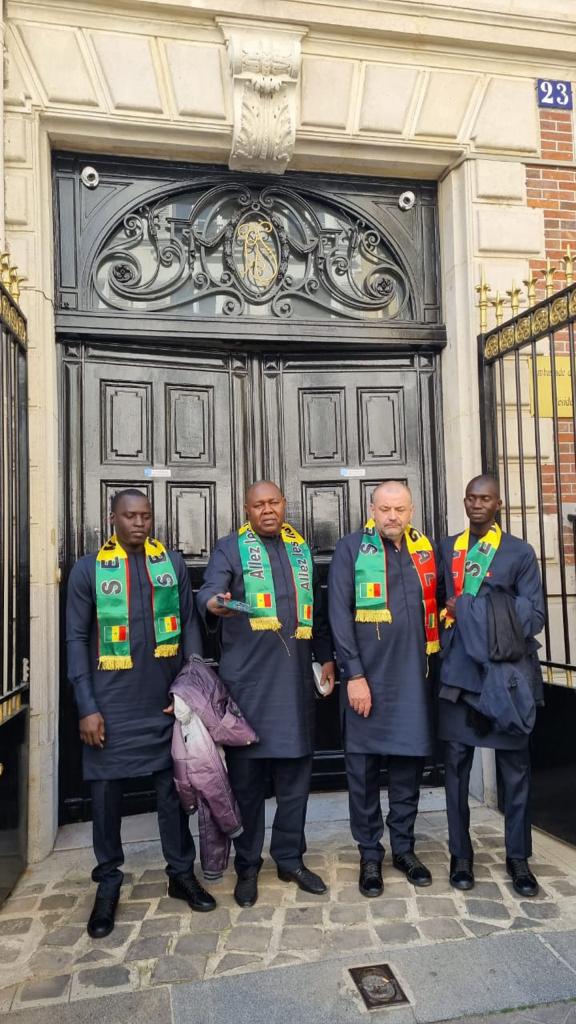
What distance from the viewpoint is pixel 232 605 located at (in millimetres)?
3400

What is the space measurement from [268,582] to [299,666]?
44cm

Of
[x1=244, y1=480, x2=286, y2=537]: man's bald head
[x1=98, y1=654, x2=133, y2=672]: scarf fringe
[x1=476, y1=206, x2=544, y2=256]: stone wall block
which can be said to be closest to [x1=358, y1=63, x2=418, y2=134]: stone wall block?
[x1=476, y1=206, x2=544, y2=256]: stone wall block

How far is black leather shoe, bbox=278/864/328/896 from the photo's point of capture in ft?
11.8

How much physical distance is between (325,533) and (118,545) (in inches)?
74.0

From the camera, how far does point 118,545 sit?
3.63 m

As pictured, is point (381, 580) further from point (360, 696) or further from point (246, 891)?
point (246, 891)

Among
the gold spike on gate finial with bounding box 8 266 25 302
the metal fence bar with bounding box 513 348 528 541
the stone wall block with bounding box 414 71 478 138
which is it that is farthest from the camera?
the stone wall block with bounding box 414 71 478 138

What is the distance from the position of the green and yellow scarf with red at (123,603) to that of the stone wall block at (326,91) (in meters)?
3.14

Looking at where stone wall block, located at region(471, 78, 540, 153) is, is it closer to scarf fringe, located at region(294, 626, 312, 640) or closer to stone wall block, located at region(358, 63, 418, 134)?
stone wall block, located at region(358, 63, 418, 134)

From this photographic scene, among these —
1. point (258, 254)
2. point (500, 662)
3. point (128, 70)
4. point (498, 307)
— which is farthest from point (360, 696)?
point (128, 70)

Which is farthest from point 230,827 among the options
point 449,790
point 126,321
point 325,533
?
point 126,321

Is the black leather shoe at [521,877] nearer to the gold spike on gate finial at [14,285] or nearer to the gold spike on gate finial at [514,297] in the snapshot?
the gold spike on gate finial at [514,297]

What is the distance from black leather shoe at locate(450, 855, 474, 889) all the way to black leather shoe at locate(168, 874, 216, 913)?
117 centimetres

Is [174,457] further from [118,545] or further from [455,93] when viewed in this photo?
→ [455,93]
